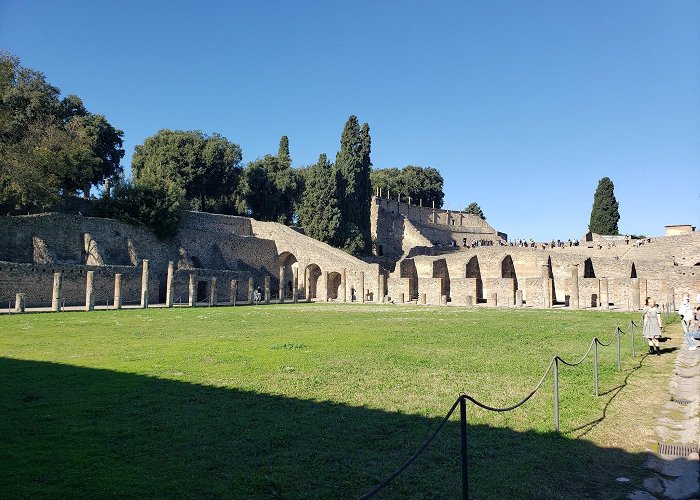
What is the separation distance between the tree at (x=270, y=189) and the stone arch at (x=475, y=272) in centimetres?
2344

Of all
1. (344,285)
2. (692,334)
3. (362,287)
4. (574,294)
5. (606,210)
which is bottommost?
(692,334)

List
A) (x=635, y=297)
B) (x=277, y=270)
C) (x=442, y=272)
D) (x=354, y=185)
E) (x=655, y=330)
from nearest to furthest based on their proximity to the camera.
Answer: (x=655, y=330)
(x=635, y=297)
(x=442, y=272)
(x=277, y=270)
(x=354, y=185)

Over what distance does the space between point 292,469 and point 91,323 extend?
53.0ft

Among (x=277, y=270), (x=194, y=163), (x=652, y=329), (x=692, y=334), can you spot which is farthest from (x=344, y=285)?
(x=652, y=329)

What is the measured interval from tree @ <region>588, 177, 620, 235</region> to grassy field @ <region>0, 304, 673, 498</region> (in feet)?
181

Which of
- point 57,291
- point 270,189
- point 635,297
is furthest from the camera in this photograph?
point 270,189

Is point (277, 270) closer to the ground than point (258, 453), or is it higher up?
higher up

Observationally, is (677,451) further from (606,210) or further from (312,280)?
(606,210)

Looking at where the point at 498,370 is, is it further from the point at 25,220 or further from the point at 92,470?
the point at 25,220

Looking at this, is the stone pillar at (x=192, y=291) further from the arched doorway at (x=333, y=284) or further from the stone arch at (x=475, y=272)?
the stone arch at (x=475, y=272)

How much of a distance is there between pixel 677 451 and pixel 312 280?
4082 cm

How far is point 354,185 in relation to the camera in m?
52.2

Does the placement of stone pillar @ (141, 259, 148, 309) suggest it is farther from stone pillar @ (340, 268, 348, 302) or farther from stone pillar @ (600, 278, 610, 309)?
stone pillar @ (600, 278, 610, 309)

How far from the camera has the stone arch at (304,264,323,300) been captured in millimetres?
44400
